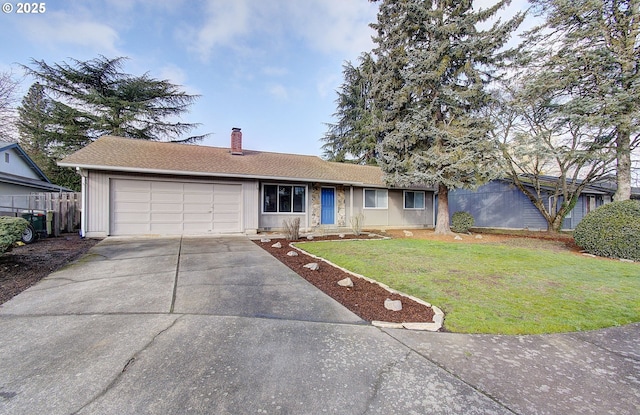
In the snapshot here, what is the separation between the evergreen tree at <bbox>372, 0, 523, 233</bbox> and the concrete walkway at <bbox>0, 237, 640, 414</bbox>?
8994 mm

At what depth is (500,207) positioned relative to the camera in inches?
688

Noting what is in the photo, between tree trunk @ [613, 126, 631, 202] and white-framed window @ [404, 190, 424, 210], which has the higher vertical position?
tree trunk @ [613, 126, 631, 202]

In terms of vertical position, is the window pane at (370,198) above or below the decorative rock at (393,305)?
above

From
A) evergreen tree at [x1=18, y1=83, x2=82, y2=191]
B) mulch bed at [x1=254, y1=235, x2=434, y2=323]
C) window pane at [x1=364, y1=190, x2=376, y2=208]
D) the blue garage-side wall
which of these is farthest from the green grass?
evergreen tree at [x1=18, y1=83, x2=82, y2=191]

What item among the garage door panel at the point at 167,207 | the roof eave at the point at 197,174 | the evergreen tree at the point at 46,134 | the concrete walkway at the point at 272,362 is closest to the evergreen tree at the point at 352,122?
the roof eave at the point at 197,174

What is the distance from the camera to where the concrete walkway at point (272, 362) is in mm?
1964

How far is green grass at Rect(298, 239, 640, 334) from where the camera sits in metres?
3.47

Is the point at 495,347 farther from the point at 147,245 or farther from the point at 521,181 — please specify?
the point at 521,181

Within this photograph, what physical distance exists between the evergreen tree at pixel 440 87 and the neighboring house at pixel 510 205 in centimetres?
684

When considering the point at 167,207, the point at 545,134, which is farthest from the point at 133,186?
the point at 545,134

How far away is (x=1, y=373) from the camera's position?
7.46 feet

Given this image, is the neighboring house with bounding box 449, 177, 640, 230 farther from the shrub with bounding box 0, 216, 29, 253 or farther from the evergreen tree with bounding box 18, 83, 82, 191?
the evergreen tree with bounding box 18, 83, 82, 191

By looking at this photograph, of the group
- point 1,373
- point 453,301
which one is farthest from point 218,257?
point 453,301

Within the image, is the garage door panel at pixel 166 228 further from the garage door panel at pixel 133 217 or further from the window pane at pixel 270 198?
the window pane at pixel 270 198
